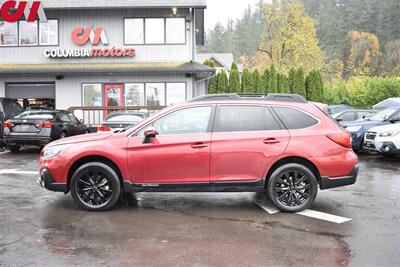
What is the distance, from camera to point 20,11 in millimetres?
21516

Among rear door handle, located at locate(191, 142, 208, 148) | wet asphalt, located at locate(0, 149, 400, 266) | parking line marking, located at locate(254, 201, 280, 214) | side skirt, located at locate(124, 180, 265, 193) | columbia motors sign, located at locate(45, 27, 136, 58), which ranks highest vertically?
columbia motors sign, located at locate(45, 27, 136, 58)

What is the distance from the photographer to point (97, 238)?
Result: 5586mm

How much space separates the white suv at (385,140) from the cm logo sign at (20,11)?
51.9ft

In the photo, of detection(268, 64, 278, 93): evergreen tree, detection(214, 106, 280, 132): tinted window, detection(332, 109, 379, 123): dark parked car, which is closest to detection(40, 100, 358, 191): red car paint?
detection(214, 106, 280, 132): tinted window

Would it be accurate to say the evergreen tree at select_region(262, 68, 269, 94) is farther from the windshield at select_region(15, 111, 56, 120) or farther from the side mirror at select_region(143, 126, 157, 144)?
the side mirror at select_region(143, 126, 157, 144)

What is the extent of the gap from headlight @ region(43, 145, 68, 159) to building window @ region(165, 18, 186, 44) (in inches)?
621

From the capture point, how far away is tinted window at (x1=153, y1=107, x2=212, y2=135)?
6887mm

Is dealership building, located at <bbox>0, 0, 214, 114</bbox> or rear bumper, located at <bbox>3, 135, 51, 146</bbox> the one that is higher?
dealership building, located at <bbox>0, 0, 214, 114</bbox>

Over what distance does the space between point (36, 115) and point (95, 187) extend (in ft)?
28.0

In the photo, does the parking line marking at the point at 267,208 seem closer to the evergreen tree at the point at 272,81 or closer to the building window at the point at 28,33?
the building window at the point at 28,33

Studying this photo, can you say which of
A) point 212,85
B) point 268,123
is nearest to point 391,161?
point 268,123

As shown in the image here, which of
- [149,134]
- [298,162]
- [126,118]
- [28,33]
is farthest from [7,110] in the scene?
[298,162]

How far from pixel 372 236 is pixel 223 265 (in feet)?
7.11

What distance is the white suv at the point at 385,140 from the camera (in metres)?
12.6
